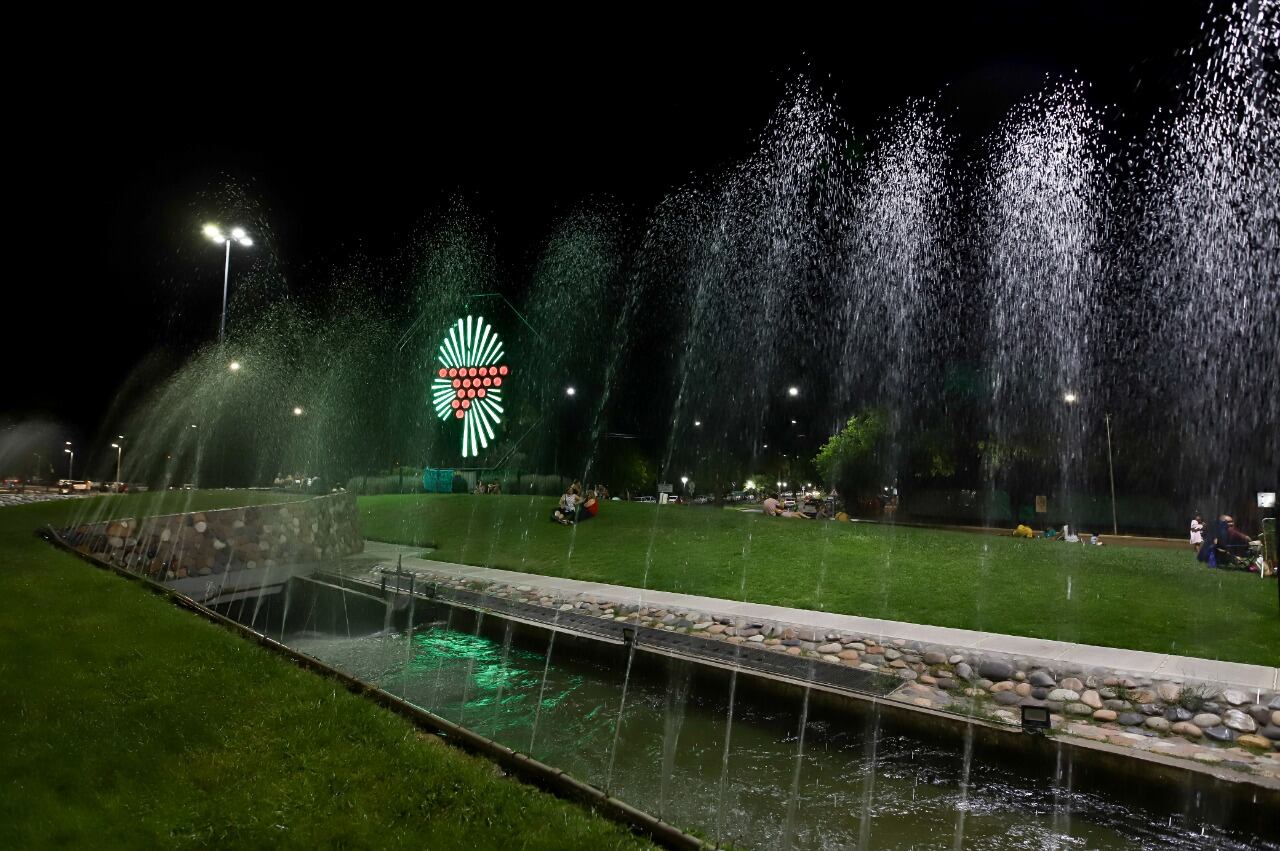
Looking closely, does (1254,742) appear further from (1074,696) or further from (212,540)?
(212,540)

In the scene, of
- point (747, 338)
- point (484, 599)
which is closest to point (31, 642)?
point (484, 599)

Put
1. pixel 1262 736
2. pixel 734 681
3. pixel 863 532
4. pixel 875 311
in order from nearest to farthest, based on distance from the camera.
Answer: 1. pixel 1262 736
2. pixel 734 681
3. pixel 863 532
4. pixel 875 311

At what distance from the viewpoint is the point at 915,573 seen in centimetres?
1527

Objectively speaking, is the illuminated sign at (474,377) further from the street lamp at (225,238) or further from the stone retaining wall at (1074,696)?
the stone retaining wall at (1074,696)

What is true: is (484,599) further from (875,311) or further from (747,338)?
(747,338)

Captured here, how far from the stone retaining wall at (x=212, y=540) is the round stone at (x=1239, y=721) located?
66.5 feet

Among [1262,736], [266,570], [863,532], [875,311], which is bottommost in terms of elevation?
[266,570]

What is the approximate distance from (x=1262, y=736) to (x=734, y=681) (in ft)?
17.2

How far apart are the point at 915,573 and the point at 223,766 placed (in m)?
13.1

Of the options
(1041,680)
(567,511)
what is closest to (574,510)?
(567,511)

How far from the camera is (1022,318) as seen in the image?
129 ft

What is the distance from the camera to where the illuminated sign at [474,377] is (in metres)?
37.9

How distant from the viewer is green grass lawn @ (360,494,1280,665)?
38.0 feet

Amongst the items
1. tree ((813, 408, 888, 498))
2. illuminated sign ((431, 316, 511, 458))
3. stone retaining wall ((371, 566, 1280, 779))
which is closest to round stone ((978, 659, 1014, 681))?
stone retaining wall ((371, 566, 1280, 779))
